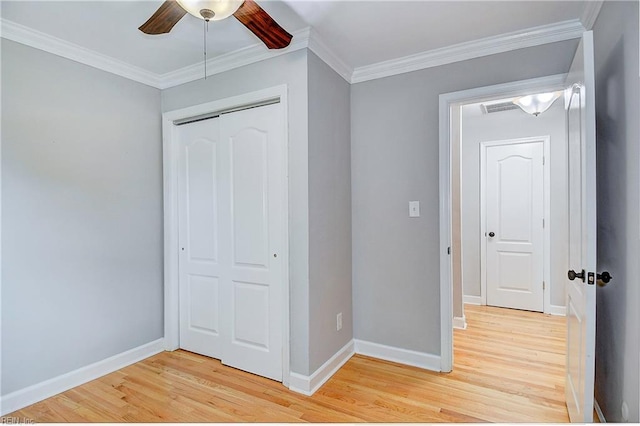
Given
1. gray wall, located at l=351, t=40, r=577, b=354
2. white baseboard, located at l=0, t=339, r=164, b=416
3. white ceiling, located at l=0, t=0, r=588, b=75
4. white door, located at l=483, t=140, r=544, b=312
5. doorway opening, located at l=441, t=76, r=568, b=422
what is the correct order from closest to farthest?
white ceiling, located at l=0, t=0, r=588, b=75 < white baseboard, located at l=0, t=339, r=164, b=416 < gray wall, located at l=351, t=40, r=577, b=354 < doorway opening, located at l=441, t=76, r=568, b=422 < white door, located at l=483, t=140, r=544, b=312

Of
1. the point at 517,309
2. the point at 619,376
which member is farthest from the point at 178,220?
the point at 517,309

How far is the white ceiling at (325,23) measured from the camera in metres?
1.94

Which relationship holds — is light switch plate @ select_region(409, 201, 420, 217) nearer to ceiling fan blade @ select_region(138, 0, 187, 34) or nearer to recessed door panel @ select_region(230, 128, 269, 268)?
recessed door panel @ select_region(230, 128, 269, 268)

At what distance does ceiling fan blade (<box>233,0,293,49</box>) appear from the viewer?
1.52 metres

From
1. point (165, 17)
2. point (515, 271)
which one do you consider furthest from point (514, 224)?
point (165, 17)

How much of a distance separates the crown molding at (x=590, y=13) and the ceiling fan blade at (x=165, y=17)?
7.05 ft

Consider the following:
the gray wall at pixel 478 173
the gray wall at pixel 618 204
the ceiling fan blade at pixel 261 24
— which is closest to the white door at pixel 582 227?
the gray wall at pixel 618 204

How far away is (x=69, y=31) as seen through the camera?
2.18m

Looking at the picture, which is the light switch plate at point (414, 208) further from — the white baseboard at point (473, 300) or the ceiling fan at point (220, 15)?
the white baseboard at point (473, 300)

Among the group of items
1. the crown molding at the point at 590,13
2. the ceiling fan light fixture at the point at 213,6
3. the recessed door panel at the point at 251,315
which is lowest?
the recessed door panel at the point at 251,315

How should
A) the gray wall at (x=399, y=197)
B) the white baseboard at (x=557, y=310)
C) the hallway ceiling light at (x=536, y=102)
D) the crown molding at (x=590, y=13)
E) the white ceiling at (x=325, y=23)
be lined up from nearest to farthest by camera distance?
the crown molding at (x=590, y=13) < the white ceiling at (x=325, y=23) < the gray wall at (x=399, y=197) < the hallway ceiling light at (x=536, y=102) < the white baseboard at (x=557, y=310)

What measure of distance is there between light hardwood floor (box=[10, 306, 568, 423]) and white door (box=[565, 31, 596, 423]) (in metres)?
0.45

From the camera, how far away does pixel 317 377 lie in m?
2.35

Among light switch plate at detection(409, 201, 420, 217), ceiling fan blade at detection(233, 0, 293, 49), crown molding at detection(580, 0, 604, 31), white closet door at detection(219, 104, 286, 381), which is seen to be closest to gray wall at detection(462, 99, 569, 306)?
crown molding at detection(580, 0, 604, 31)
